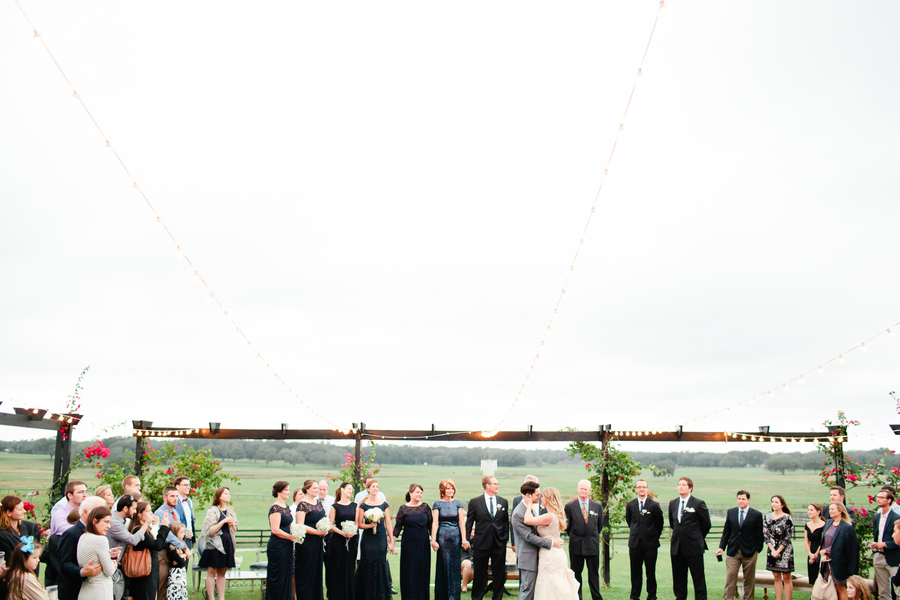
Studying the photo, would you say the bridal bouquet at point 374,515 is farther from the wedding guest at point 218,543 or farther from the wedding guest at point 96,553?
the wedding guest at point 96,553

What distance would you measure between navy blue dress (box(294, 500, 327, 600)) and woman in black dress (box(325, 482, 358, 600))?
0.14 m

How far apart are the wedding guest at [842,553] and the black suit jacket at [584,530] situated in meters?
2.37

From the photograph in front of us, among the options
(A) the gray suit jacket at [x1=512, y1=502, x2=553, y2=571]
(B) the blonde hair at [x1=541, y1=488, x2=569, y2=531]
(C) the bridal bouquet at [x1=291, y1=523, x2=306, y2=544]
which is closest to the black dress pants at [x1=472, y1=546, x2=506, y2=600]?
(A) the gray suit jacket at [x1=512, y1=502, x2=553, y2=571]

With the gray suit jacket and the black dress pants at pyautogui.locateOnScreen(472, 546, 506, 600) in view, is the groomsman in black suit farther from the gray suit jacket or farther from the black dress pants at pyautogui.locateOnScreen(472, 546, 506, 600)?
the gray suit jacket

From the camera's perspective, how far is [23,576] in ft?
12.8

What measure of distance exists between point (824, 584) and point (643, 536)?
1879 mm

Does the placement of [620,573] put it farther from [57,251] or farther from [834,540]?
[57,251]

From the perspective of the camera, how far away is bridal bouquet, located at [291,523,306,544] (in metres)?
6.25

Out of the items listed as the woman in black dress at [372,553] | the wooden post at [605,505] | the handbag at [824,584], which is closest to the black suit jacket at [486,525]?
the woman in black dress at [372,553]

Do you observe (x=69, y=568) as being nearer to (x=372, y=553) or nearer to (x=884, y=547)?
(x=372, y=553)

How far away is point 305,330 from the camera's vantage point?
1010 centimetres

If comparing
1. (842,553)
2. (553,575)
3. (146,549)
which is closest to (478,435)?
(553,575)

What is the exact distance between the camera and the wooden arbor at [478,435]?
9.17m

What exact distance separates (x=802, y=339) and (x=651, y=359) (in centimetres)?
259
